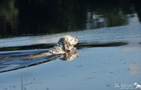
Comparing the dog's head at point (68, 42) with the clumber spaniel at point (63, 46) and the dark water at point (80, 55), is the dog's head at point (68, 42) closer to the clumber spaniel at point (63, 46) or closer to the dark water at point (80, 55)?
the clumber spaniel at point (63, 46)

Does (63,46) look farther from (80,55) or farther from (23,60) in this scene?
(23,60)

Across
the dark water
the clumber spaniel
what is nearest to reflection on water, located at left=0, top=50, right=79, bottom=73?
the dark water

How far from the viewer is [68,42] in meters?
15.7

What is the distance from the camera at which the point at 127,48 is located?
1583cm

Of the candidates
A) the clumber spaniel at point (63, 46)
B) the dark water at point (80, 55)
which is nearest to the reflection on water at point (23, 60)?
the dark water at point (80, 55)

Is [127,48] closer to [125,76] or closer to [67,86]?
[125,76]

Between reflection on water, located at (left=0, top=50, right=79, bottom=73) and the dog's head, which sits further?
the dog's head

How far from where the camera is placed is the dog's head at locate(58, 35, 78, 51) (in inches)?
617

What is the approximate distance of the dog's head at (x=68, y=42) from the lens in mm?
15680

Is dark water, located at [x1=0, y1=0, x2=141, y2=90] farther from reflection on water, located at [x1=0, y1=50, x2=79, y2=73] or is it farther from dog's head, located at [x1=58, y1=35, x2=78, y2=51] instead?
dog's head, located at [x1=58, y1=35, x2=78, y2=51]

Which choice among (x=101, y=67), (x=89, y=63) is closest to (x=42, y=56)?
(x=89, y=63)

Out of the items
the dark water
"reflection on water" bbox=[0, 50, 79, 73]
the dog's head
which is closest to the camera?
the dark water

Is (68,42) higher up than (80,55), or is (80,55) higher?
(68,42)

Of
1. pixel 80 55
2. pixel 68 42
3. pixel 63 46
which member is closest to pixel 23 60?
pixel 63 46
